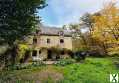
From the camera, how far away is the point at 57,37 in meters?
64.8

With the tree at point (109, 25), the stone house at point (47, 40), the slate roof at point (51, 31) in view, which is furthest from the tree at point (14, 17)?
the slate roof at point (51, 31)

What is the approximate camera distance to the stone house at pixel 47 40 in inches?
2356

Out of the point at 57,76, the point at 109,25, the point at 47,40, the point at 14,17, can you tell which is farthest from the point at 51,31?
the point at 14,17

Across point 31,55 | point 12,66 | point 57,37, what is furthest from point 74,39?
point 12,66

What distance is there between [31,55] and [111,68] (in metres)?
19.3

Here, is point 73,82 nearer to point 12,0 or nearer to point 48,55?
point 12,0

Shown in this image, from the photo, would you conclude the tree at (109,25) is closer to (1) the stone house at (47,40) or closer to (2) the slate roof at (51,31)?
(1) the stone house at (47,40)

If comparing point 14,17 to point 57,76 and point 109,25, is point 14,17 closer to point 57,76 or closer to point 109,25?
point 57,76

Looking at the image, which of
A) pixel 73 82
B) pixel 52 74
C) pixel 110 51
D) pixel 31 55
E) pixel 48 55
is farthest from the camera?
pixel 48 55

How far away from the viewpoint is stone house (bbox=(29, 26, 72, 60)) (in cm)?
5983

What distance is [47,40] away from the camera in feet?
206

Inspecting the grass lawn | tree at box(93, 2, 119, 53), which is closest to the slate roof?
tree at box(93, 2, 119, 53)

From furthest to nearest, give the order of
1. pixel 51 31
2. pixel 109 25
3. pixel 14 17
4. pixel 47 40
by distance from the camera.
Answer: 1. pixel 51 31
2. pixel 47 40
3. pixel 109 25
4. pixel 14 17

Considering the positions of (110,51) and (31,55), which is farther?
(31,55)
